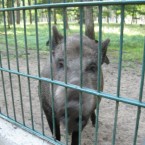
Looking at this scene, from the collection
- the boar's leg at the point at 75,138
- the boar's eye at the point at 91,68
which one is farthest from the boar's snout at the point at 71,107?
the boar's leg at the point at 75,138

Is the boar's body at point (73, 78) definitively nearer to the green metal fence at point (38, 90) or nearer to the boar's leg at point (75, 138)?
the boar's leg at point (75, 138)

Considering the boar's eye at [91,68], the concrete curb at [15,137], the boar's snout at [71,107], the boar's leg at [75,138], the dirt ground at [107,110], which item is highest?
the boar's eye at [91,68]

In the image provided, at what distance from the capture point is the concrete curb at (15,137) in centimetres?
277

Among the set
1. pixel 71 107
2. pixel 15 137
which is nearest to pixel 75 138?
pixel 15 137

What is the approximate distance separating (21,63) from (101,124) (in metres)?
4.36

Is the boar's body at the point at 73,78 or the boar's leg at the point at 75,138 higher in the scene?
the boar's body at the point at 73,78

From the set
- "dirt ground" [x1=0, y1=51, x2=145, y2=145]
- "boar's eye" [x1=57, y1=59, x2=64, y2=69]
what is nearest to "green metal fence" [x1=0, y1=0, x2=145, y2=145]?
"dirt ground" [x1=0, y1=51, x2=145, y2=145]

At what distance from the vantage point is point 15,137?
9.46 feet

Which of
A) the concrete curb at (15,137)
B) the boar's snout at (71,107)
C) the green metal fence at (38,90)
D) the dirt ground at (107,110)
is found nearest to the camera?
the green metal fence at (38,90)

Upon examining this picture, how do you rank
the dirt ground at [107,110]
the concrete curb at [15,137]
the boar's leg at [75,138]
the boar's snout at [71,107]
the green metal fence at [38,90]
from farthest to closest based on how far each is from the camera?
the dirt ground at [107,110] → the boar's leg at [75,138] → the concrete curb at [15,137] → the boar's snout at [71,107] → the green metal fence at [38,90]

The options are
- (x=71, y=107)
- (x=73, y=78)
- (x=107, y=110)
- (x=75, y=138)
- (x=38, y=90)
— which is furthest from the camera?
(x=107, y=110)

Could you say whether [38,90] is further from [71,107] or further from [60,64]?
[71,107]

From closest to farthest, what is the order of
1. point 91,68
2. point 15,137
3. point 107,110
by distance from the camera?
point 15,137 < point 91,68 < point 107,110

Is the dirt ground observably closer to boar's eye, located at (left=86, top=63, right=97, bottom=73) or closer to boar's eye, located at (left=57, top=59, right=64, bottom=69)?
boar's eye, located at (left=57, top=59, right=64, bottom=69)
